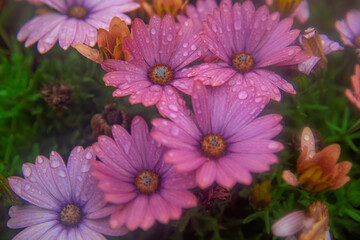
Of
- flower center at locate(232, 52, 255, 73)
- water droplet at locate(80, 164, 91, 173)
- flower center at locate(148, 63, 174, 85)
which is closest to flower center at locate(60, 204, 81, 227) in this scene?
water droplet at locate(80, 164, 91, 173)

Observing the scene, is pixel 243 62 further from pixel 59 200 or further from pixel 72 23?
pixel 59 200

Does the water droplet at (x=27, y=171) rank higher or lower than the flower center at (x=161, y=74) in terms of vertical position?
lower

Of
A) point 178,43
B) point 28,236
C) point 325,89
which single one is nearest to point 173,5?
point 178,43

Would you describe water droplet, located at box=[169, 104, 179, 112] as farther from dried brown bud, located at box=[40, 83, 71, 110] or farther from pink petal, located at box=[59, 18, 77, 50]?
dried brown bud, located at box=[40, 83, 71, 110]

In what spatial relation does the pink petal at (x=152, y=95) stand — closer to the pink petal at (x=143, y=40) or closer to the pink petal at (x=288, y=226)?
the pink petal at (x=143, y=40)

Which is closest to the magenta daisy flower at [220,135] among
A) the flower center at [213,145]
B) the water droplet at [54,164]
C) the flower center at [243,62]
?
the flower center at [213,145]

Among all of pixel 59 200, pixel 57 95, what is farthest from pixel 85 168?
pixel 57 95

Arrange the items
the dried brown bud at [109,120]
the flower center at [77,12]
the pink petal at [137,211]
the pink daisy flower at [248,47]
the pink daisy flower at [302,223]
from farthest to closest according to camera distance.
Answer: the flower center at [77,12]
the dried brown bud at [109,120]
the pink daisy flower at [248,47]
the pink daisy flower at [302,223]
the pink petal at [137,211]
